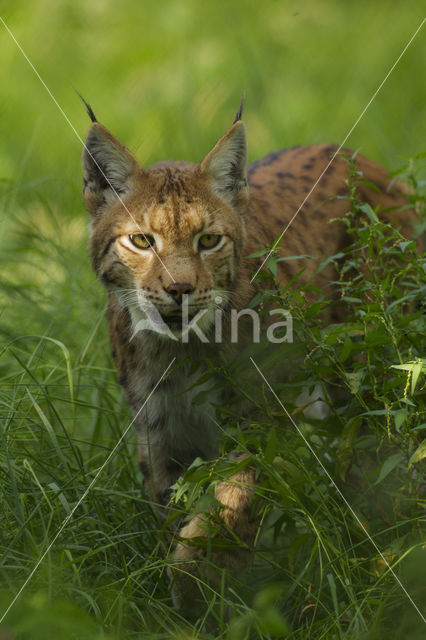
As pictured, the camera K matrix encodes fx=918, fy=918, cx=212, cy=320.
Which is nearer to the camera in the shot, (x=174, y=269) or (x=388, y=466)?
(x=388, y=466)

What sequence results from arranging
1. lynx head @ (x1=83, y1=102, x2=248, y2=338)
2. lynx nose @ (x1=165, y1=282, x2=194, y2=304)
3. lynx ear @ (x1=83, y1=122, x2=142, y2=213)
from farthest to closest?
lynx ear @ (x1=83, y1=122, x2=142, y2=213) < lynx head @ (x1=83, y1=102, x2=248, y2=338) < lynx nose @ (x1=165, y1=282, x2=194, y2=304)

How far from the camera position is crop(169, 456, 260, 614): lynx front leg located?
357 cm

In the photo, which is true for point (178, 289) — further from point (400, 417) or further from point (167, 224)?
point (400, 417)

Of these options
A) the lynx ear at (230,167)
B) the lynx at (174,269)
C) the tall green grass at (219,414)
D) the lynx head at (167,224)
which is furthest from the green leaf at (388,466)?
the lynx ear at (230,167)

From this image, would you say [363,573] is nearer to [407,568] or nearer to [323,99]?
[407,568]

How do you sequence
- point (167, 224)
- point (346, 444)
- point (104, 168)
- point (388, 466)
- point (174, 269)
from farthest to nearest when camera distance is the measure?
point (104, 168) < point (167, 224) < point (174, 269) < point (346, 444) < point (388, 466)

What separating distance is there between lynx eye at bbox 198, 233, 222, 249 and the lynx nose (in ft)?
1.02

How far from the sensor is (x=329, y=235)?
4785mm

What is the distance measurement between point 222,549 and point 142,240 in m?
1.28

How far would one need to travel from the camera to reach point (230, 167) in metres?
4.03

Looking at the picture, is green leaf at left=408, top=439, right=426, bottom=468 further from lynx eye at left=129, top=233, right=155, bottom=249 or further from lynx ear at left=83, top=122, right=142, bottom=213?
lynx ear at left=83, top=122, right=142, bottom=213

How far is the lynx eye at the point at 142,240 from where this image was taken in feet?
12.4

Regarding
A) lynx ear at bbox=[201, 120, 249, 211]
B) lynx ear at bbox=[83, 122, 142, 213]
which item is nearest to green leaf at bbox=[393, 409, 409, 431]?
lynx ear at bbox=[201, 120, 249, 211]

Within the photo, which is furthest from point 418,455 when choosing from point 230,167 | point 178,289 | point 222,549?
point 230,167
